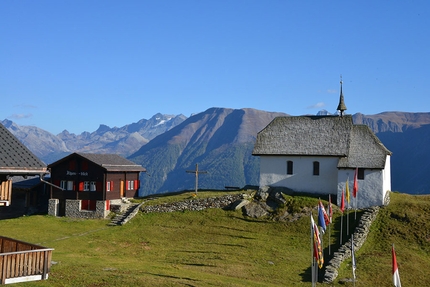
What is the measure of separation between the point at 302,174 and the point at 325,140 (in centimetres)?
453

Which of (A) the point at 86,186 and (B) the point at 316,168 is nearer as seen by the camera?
(B) the point at 316,168

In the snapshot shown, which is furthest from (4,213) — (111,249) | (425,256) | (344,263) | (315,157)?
(425,256)

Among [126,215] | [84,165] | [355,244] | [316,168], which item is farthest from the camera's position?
[84,165]

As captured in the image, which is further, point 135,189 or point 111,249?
point 135,189

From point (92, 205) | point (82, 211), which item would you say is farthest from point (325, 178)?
point (82, 211)

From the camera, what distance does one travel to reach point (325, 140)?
52.1 m

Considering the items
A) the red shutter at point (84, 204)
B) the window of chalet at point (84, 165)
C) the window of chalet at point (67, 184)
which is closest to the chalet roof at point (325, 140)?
the window of chalet at point (84, 165)

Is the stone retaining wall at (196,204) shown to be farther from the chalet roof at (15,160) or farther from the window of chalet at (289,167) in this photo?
the chalet roof at (15,160)

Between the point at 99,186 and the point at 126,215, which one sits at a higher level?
the point at 99,186

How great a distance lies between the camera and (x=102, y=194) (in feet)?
181

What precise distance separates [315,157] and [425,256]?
53.8ft

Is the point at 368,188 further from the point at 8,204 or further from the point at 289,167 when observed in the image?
the point at 8,204

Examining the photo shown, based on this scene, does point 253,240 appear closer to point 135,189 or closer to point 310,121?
point 310,121

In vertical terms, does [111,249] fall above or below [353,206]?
below
